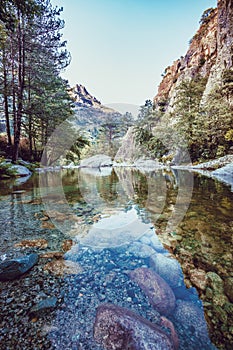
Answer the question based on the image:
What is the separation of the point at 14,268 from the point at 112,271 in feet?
2.51

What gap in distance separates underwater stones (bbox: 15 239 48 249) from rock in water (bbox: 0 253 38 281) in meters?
0.34

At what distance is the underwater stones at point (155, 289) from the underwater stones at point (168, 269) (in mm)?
51

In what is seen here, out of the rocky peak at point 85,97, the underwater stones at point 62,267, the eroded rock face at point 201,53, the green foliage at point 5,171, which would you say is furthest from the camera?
the rocky peak at point 85,97

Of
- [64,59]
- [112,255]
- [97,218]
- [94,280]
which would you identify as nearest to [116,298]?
[94,280]

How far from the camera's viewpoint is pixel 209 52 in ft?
64.0

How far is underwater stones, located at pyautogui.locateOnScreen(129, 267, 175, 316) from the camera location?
1.03m

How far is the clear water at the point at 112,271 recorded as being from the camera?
2.75ft

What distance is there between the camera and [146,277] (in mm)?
1260

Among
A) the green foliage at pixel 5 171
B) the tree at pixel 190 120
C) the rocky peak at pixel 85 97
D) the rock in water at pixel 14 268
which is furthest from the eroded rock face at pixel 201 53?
the rocky peak at pixel 85 97

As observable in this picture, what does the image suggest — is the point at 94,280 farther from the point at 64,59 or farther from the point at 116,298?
the point at 64,59

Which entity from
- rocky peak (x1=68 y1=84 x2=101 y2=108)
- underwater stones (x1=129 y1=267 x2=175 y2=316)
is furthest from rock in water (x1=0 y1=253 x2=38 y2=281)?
rocky peak (x1=68 y1=84 x2=101 y2=108)

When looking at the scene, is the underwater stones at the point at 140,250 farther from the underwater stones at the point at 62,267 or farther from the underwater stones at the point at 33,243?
the underwater stones at the point at 33,243

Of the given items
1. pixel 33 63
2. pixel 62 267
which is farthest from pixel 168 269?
pixel 33 63

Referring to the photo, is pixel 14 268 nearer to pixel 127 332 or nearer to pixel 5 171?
pixel 127 332
